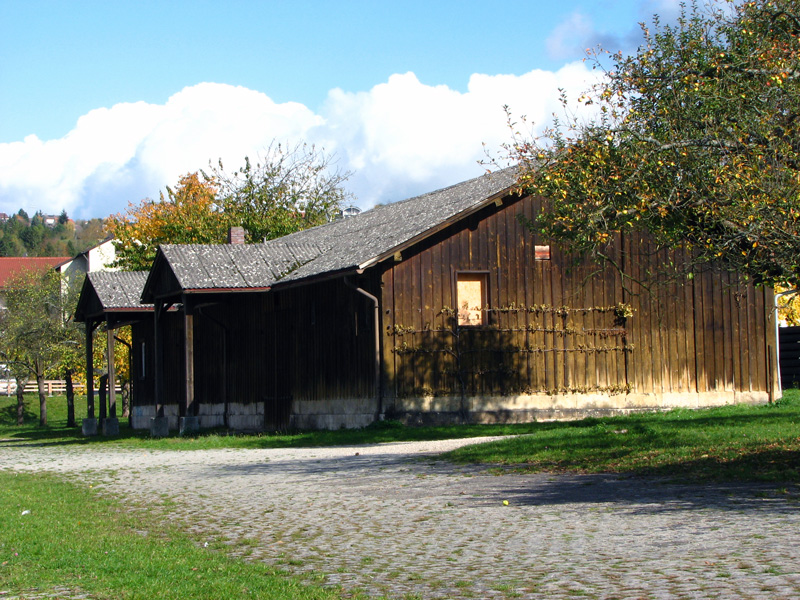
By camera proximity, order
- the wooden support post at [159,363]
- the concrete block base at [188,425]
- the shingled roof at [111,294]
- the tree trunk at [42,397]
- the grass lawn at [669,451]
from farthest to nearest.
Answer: the tree trunk at [42,397]
the shingled roof at [111,294]
the wooden support post at [159,363]
the concrete block base at [188,425]
the grass lawn at [669,451]

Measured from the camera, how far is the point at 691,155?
12.8m

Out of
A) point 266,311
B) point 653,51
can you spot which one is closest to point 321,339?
point 266,311

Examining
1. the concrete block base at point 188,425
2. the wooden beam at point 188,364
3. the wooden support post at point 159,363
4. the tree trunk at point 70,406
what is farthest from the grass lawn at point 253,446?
the tree trunk at point 70,406

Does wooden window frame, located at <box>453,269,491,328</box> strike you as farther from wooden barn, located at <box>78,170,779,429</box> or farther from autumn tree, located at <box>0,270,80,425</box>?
autumn tree, located at <box>0,270,80,425</box>

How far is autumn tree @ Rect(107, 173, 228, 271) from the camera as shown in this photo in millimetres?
48406

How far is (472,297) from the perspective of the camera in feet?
77.6

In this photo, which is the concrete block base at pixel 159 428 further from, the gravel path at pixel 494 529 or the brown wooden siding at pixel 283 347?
the gravel path at pixel 494 529

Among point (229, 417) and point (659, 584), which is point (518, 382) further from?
point (659, 584)

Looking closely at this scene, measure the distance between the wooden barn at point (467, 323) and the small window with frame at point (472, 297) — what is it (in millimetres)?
34

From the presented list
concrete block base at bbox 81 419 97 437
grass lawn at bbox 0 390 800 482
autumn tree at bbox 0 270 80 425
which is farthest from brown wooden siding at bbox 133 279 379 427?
autumn tree at bbox 0 270 80 425

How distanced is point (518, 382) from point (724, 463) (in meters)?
11.6

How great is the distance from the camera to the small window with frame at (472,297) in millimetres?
23516

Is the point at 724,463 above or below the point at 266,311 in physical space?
below

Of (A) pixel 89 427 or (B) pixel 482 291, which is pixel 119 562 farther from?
(A) pixel 89 427
